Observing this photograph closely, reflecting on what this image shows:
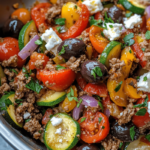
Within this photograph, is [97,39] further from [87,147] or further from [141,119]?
[87,147]

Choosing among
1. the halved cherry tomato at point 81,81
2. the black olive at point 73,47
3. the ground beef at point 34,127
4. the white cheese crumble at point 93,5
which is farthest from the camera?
the white cheese crumble at point 93,5

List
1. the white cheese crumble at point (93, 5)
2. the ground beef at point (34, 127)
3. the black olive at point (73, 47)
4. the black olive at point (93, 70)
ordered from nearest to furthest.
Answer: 1. the black olive at point (93, 70)
2. the black olive at point (73, 47)
3. the ground beef at point (34, 127)
4. the white cheese crumble at point (93, 5)

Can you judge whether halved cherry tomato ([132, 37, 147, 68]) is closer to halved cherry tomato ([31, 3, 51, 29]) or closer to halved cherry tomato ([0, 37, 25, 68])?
halved cherry tomato ([31, 3, 51, 29])

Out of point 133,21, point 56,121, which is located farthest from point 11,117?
point 133,21

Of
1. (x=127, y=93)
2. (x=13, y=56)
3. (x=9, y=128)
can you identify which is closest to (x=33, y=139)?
(x=9, y=128)

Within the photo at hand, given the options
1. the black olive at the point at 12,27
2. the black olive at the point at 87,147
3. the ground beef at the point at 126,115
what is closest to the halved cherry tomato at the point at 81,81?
the ground beef at the point at 126,115

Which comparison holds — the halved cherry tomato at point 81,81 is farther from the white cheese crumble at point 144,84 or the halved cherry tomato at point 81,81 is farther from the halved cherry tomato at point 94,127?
the white cheese crumble at point 144,84
